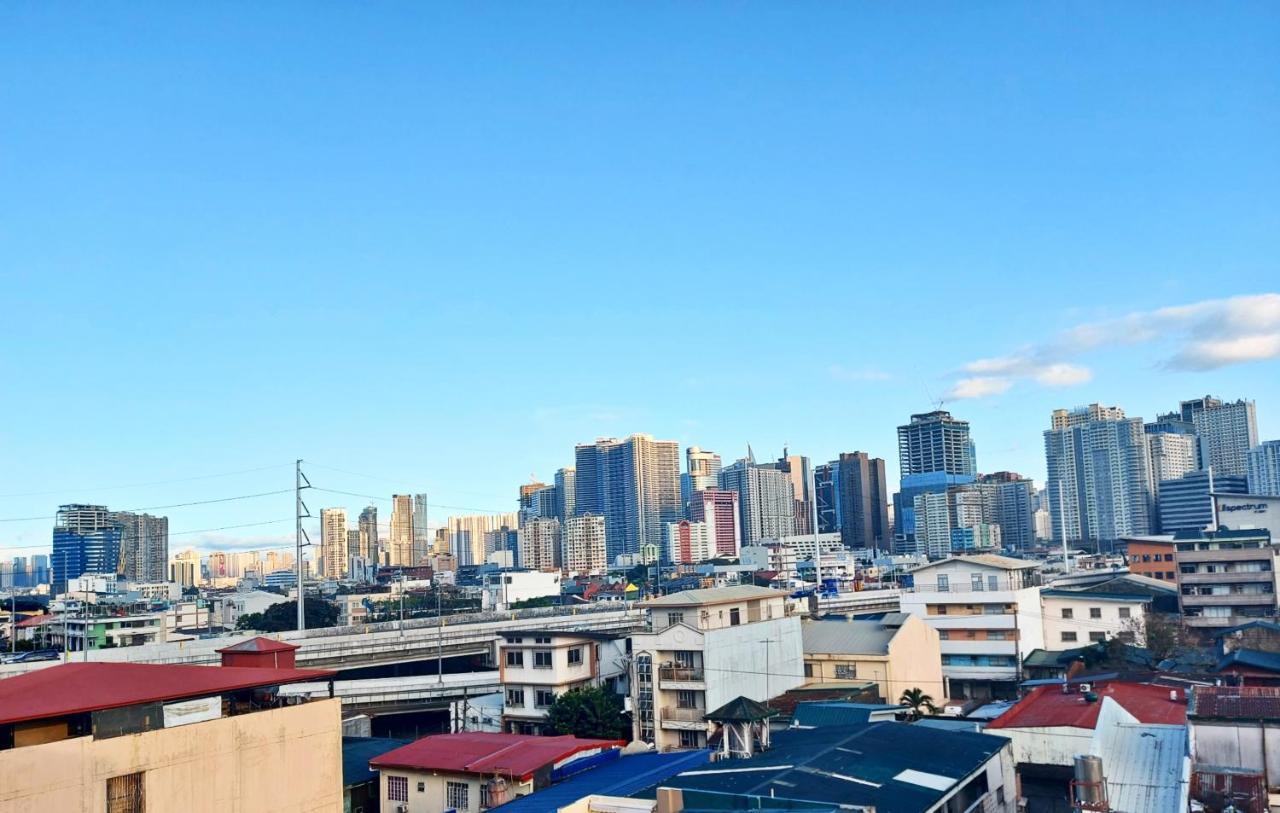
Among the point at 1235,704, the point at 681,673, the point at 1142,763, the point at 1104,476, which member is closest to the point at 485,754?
the point at 681,673

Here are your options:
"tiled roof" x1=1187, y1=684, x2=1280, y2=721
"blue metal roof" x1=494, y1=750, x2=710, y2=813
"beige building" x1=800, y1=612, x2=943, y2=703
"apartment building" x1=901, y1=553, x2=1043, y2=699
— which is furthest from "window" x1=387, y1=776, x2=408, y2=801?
"apartment building" x1=901, y1=553, x2=1043, y2=699

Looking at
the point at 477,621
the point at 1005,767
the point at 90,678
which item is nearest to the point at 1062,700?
the point at 1005,767

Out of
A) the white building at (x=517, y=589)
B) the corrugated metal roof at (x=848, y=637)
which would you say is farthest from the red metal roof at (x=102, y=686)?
the white building at (x=517, y=589)

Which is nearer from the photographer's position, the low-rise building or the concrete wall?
the concrete wall

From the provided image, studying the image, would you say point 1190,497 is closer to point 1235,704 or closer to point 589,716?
point 589,716

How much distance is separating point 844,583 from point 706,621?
262 ft

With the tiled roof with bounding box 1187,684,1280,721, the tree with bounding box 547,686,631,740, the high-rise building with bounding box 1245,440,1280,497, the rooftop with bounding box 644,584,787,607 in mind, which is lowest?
the tree with bounding box 547,686,631,740

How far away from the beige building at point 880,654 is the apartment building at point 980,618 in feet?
11.2

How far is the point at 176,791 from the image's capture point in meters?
14.6

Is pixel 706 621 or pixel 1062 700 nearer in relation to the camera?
pixel 1062 700

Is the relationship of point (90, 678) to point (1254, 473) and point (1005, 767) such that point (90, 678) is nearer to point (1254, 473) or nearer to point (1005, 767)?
point (1005, 767)

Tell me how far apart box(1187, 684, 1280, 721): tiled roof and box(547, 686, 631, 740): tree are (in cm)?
2008

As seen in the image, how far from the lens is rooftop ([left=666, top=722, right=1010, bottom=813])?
1529 centimetres

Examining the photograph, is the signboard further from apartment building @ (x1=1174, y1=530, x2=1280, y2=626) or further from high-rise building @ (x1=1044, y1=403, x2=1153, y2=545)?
high-rise building @ (x1=1044, y1=403, x2=1153, y2=545)
